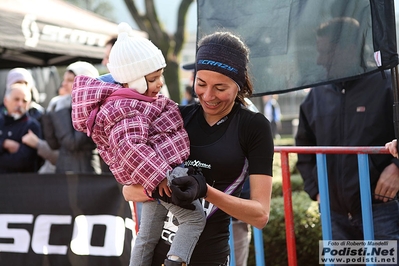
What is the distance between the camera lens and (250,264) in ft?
18.1

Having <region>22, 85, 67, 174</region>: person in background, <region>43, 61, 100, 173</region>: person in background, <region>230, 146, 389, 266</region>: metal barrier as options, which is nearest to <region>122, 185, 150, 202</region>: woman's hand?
<region>230, 146, 389, 266</region>: metal barrier

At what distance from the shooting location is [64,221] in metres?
4.80

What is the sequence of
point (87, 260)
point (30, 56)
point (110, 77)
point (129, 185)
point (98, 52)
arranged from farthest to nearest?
point (30, 56) < point (98, 52) < point (87, 260) < point (110, 77) < point (129, 185)

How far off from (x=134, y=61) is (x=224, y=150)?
0.65 m

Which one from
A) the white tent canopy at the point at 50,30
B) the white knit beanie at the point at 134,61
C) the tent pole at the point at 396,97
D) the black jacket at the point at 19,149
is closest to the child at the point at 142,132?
the white knit beanie at the point at 134,61

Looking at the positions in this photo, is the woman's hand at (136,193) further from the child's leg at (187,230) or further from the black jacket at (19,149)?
the black jacket at (19,149)

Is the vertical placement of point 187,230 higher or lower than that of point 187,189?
lower

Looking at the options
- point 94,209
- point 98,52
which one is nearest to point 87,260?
point 94,209

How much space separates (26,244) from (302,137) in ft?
8.08

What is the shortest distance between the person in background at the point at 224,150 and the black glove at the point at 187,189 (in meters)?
0.20

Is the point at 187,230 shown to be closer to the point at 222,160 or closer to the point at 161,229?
the point at 161,229

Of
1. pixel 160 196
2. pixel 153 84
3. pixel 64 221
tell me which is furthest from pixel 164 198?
pixel 64 221

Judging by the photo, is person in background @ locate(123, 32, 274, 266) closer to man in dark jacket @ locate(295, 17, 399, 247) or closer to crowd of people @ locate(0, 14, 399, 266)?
crowd of people @ locate(0, 14, 399, 266)

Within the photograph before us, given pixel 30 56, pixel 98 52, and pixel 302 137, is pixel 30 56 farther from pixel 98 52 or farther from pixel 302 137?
pixel 302 137
